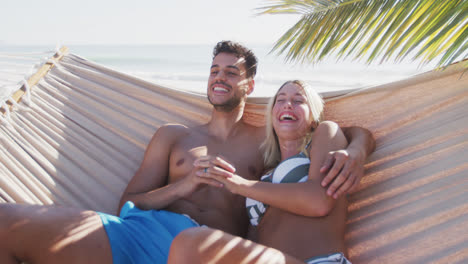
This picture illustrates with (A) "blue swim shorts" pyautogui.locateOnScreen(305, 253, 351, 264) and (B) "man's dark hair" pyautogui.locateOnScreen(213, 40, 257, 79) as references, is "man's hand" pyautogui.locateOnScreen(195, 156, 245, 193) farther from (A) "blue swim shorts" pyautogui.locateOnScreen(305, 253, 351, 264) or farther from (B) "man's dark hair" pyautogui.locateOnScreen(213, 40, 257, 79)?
(B) "man's dark hair" pyautogui.locateOnScreen(213, 40, 257, 79)

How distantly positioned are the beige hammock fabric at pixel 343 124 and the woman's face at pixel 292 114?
0.30 metres

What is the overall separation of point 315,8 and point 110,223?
133cm

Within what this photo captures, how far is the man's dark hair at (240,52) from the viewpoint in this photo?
7.64 feet

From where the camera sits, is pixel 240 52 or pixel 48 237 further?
pixel 240 52

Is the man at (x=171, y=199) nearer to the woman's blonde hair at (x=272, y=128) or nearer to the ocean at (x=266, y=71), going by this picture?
the woman's blonde hair at (x=272, y=128)

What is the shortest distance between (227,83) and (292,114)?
528mm

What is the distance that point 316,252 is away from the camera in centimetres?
142

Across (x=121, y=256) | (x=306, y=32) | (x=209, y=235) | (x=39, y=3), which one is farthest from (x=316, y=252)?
(x=39, y=3)

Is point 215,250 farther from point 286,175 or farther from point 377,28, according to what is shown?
point 377,28

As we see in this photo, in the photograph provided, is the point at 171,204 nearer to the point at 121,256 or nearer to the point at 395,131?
the point at 121,256

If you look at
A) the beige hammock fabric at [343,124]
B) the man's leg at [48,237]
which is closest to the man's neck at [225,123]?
the beige hammock fabric at [343,124]

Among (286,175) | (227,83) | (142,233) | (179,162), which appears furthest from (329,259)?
(227,83)

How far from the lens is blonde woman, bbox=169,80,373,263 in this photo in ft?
3.86

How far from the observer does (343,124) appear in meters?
2.09
